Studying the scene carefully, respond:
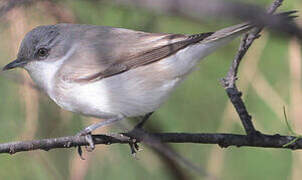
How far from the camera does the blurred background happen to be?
351cm

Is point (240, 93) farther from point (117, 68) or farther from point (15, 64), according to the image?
point (15, 64)

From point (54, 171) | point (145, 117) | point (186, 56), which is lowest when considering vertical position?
point (54, 171)

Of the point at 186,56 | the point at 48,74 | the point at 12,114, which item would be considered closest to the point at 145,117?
the point at 186,56

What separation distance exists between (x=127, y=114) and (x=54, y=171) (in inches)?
46.5

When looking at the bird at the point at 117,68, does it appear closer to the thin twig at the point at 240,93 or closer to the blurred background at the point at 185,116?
the thin twig at the point at 240,93

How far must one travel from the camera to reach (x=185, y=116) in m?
3.87

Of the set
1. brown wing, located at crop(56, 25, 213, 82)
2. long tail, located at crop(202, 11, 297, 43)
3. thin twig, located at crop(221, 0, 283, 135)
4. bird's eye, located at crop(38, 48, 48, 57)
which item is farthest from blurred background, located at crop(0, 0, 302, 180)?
thin twig, located at crop(221, 0, 283, 135)

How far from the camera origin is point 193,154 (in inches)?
149

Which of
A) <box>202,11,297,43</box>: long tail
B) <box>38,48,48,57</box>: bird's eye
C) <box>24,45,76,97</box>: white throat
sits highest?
<box>202,11,297,43</box>: long tail

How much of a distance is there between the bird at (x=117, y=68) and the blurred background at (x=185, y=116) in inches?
18.1

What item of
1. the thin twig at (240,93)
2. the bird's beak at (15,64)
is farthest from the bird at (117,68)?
the thin twig at (240,93)

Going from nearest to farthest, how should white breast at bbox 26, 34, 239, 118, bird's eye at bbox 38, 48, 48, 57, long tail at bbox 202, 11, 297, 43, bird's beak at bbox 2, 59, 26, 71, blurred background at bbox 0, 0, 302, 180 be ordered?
long tail at bbox 202, 11, 297, 43, white breast at bbox 26, 34, 239, 118, bird's beak at bbox 2, 59, 26, 71, bird's eye at bbox 38, 48, 48, 57, blurred background at bbox 0, 0, 302, 180

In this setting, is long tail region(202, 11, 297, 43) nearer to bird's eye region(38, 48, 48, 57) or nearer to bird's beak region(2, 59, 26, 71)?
bird's eye region(38, 48, 48, 57)

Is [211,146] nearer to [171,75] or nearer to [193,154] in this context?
[193,154]
